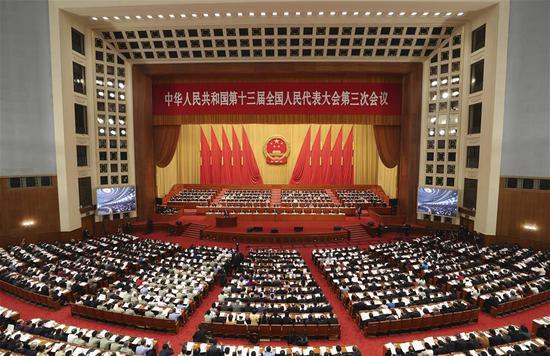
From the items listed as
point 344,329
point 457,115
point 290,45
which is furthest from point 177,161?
point 344,329

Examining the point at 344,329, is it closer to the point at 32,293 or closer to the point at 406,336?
the point at 406,336

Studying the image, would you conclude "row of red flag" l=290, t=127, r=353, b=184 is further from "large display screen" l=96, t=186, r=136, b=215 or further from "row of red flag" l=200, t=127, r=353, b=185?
"large display screen" l=96, t=186, r=136, b=215

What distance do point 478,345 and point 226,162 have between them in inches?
1000

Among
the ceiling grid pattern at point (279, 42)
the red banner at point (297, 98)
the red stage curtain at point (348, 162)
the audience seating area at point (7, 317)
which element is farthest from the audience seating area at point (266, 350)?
the red stage curtain at point (348, 162)

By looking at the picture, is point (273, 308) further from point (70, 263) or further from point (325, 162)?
point (325, 162)

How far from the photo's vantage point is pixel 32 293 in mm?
9977

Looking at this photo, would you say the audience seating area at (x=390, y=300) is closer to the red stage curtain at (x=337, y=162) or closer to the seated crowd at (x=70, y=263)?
the seated crowd at (x=70, y=263)

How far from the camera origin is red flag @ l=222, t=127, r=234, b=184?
30.2m

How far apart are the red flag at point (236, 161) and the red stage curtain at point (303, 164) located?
498 centimetres

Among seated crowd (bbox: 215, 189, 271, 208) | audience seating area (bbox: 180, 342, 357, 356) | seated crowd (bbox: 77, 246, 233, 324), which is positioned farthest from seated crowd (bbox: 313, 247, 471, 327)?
seated crowd (bbox: 215, 189, 271, 208)

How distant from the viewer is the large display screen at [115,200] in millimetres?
19188

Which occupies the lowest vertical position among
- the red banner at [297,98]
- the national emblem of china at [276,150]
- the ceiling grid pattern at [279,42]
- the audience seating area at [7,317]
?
the audience seating area at [7,317]

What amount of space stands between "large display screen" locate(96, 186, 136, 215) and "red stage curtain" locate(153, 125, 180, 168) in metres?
3.05

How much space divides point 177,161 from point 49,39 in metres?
15.2
